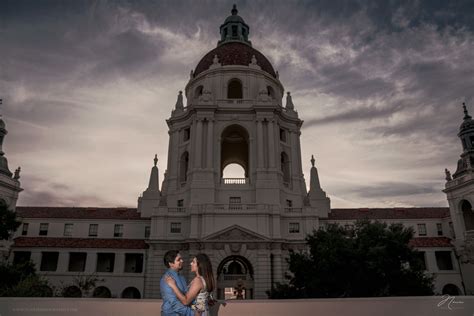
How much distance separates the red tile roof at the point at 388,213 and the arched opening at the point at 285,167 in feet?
26.0

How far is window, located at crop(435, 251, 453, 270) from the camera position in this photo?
47.8 meters

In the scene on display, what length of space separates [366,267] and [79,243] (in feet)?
116

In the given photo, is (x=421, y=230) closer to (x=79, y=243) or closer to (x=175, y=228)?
(x=175, y=228)

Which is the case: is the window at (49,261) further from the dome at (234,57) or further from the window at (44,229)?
the dome at (234,57)

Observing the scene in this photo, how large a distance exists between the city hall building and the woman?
3071cm

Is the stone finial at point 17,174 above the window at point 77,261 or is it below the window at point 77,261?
above

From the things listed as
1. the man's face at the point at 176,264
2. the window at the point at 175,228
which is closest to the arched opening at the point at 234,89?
the window at the point at 175,228

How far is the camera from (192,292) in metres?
6.92

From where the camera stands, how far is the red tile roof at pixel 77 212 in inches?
1898

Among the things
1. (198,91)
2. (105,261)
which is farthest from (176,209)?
(198,91)

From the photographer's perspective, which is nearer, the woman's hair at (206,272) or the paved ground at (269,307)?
the woman's hair at (206,272)

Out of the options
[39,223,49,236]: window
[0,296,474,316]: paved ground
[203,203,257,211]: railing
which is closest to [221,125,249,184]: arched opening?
[203,203,257,211]: railing

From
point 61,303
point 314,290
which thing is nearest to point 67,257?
point 314,290

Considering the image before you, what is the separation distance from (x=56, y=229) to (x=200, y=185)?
21.5 metres
